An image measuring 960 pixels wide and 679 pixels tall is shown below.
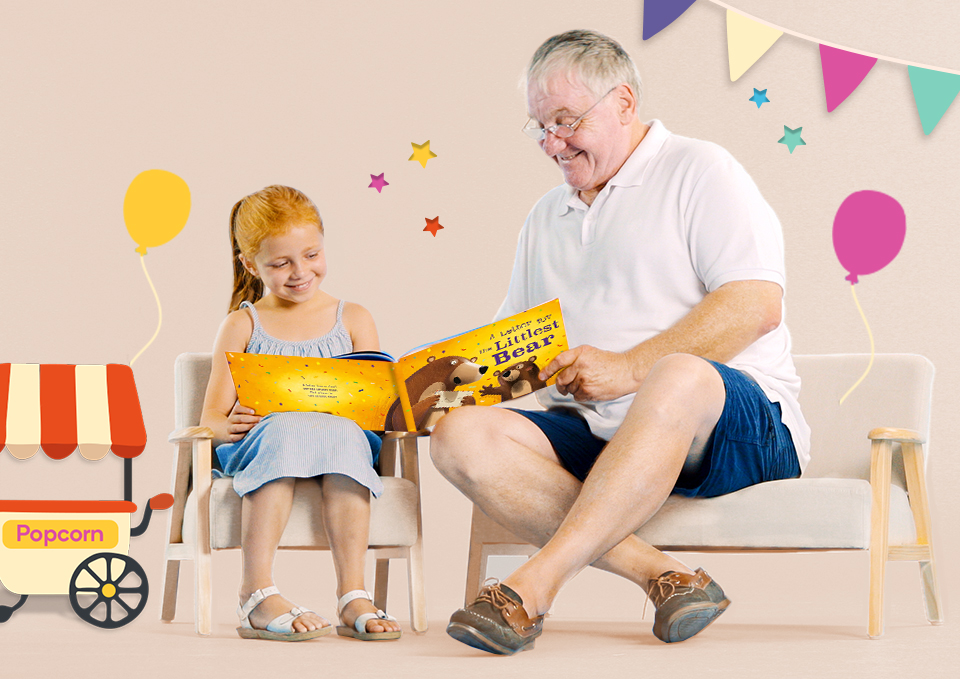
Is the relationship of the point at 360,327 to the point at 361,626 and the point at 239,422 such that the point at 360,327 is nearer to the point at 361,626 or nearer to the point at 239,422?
the point at 239,422

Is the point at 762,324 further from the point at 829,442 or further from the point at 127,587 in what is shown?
the point at 127,587

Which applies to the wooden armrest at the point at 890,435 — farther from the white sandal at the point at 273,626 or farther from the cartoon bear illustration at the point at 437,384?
the white sandal at the point at 273,626

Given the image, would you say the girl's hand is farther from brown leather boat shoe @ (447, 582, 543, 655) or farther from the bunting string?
the bunting string

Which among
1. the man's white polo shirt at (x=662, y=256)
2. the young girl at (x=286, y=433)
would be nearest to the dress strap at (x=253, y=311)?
the young girl at (x=286, y=433)

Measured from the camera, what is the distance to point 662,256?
1.78 metres

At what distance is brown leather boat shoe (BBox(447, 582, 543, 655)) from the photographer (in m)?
1.36

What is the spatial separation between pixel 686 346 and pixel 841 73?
5.88 ft

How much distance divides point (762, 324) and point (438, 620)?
36.0 inches

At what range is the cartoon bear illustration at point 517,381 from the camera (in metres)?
1.69

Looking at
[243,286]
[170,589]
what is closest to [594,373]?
[243,286]

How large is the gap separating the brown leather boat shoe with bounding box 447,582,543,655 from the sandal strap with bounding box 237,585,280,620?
0.45 m

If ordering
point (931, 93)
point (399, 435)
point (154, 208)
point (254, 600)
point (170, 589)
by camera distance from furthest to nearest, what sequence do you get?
point (931, 93) → point (154, 208) → point (170, 589) → point (399, 435) → point (254, 600)

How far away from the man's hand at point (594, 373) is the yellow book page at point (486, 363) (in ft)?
0.09

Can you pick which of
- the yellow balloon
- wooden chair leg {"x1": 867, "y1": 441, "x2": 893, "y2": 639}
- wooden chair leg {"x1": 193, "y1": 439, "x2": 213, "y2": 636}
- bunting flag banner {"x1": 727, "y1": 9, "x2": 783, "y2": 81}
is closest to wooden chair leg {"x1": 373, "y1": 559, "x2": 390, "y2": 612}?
wooden chair leg {"x1": 193, "y1": 439, "x2": 213, "y2": 636}
